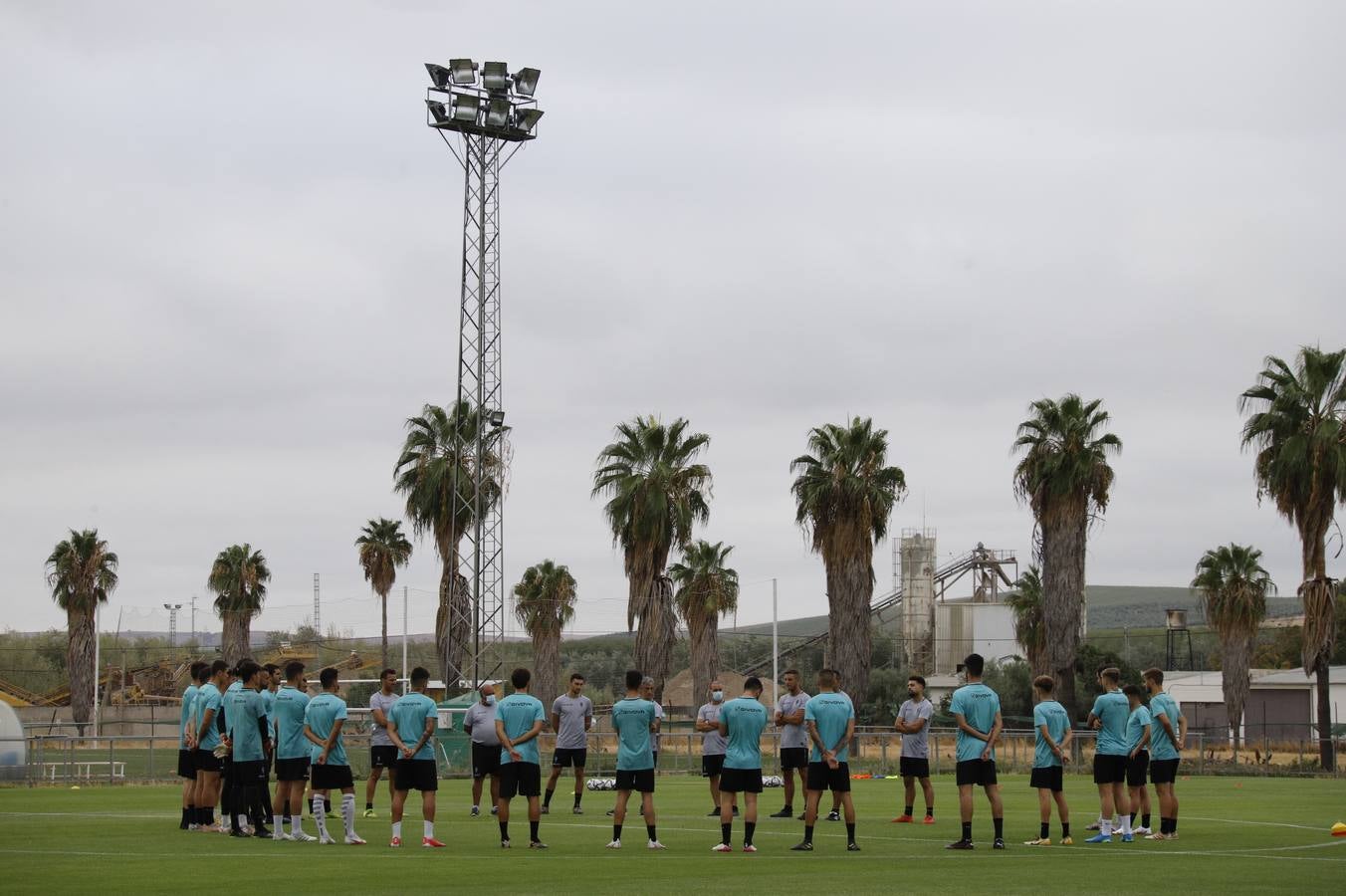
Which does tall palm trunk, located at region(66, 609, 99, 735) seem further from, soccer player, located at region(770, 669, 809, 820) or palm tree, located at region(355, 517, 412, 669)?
soccer player, located at region(770, 669, 809, 820)

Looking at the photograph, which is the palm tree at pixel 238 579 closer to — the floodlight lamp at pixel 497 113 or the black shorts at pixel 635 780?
the floodlight lamp at pixel 497 113

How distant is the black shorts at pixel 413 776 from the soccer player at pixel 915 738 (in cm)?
557

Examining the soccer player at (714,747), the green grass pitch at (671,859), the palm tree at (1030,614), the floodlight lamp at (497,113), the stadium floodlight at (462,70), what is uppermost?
the stadium floodlight at (462,70)

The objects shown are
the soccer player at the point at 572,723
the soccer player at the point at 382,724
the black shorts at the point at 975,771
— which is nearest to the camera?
the black shorts at the point at 975,771

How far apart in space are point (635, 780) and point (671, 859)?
4.74 feet

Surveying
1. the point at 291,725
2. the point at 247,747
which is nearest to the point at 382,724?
the point at 247,747

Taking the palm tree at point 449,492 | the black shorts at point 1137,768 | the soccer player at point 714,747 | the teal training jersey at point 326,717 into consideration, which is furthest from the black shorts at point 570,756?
the palm tree at point 449,492

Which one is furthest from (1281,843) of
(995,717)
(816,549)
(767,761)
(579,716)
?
(816,549)

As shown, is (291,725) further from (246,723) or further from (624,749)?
(624,749)

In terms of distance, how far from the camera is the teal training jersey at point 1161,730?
62.3 feet

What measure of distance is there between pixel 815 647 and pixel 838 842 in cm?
7158

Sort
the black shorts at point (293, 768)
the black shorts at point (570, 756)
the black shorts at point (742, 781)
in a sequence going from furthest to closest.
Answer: the black shorts at point (570, 756) < the black shorts at point (293, 768) < the black shorts at point (742, 781)

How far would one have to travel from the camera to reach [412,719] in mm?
18609

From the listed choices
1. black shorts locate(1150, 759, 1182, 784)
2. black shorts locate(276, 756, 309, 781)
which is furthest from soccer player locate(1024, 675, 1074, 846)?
black shorts locate(276, 756, 309, 781)
